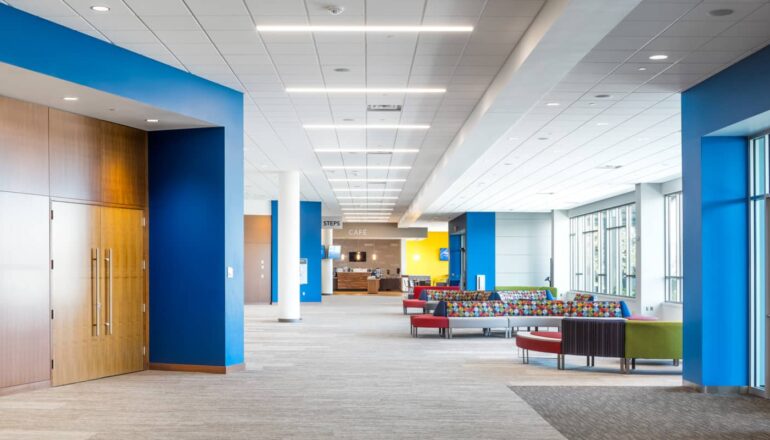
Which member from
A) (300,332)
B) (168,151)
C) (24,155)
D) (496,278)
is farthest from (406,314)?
(24,155)

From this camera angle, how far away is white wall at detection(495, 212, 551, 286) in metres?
32.3

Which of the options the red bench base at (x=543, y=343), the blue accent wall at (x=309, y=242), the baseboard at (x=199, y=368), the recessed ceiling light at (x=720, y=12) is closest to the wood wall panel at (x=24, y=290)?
the baseboard at (x=199, y=368)

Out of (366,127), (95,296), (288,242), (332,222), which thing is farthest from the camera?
(332,222)

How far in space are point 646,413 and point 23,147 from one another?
24.6ft

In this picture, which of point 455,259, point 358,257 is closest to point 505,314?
point 455,259

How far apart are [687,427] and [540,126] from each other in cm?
612

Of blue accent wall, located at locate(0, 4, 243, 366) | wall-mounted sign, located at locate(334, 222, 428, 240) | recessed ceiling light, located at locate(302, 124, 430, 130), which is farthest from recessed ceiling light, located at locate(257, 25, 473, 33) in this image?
wall-mounted sign, located at locate(334, 222, 428, 240)

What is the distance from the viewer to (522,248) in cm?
3238

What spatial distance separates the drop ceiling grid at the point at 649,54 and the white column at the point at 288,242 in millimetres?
7879

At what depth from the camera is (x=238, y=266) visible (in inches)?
425

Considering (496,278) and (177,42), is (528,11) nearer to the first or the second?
(177,42)

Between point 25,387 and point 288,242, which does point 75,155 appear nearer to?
point 25,387

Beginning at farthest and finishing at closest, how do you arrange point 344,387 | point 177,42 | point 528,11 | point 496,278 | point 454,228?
point 454,228 → point 496,278 → point 344,387 → point 177,42 → point 528,11

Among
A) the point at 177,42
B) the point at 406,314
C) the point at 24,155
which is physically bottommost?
the point at 406,314
